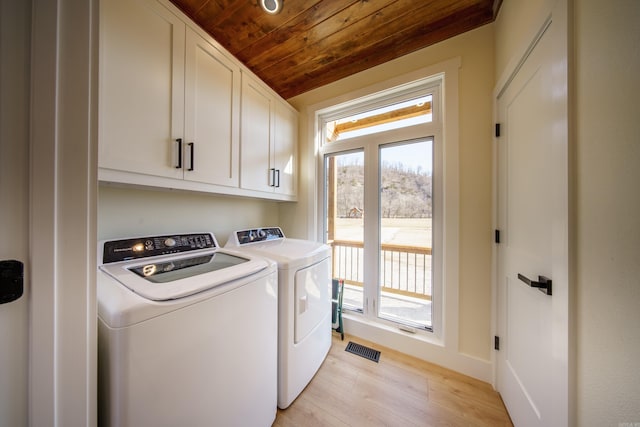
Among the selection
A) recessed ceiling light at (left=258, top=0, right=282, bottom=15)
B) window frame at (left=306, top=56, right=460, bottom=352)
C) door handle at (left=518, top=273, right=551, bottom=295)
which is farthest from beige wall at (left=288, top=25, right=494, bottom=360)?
recessed ceiling light at (left=258, top=0, right=282, bottom=15)

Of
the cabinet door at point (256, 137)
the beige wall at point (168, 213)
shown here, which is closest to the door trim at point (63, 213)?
the beige wall at point (168, 213)

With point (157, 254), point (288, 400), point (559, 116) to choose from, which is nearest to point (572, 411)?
point (559, 116)

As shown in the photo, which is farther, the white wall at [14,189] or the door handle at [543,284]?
the door handle at [543,284]

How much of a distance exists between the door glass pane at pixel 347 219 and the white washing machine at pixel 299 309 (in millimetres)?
523

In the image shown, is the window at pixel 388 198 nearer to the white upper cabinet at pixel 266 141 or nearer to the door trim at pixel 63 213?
the white upper cabinet at pixel 266 141

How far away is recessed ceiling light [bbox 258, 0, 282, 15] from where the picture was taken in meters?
1.28

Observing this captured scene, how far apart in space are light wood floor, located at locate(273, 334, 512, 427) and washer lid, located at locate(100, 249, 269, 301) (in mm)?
953

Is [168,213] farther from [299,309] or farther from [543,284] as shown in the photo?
[543,284]

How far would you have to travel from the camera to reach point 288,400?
124cm

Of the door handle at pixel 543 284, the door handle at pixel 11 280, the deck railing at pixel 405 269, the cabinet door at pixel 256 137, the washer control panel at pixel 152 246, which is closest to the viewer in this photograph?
the door handle at pixel 11 280

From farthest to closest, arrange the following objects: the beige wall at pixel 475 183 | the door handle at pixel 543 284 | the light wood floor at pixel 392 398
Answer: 1. the beige wall at pixel 475 183
2. the light wood floor at pixel 392 398
3. the door handle at pixel 543 284

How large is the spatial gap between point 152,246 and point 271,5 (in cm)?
167

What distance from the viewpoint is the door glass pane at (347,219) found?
2.05 m

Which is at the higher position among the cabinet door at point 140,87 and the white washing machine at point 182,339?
the cabinet door at point 140,87
